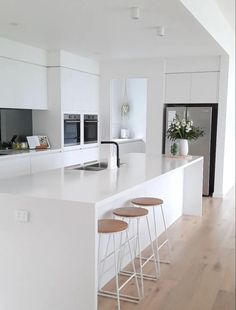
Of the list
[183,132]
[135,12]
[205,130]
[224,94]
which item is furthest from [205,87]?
[135,12]

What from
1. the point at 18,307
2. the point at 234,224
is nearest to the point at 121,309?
the point at 18,307

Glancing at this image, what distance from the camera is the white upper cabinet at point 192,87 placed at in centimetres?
618

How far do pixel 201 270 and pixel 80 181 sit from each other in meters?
1.47

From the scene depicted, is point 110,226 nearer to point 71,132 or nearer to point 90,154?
point 71,132

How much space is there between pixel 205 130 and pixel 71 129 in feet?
7.55

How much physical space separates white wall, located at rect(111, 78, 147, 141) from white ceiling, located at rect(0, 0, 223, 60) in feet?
8.48

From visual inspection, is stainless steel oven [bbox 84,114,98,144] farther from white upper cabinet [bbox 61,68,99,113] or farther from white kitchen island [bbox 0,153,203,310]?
white kitchen island [bbox 0,153,203,310]

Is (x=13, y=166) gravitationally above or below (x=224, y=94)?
below

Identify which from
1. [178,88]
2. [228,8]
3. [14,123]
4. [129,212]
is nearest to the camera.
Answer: [129,212]

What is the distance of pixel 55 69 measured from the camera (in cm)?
579

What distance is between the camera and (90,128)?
6.67 metres

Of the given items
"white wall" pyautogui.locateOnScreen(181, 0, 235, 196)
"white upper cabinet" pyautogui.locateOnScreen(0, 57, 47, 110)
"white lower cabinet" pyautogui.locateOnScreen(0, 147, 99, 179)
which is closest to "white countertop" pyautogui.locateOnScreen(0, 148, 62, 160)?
"white lower cabinet" pyautogui.locateOnScreen(0, 147, 99, 179)

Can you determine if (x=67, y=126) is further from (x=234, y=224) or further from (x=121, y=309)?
(x=121, y=309)

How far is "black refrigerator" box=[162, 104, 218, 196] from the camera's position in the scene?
247 inches
